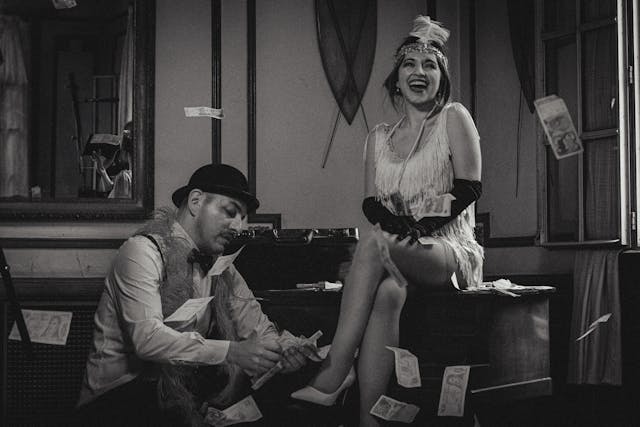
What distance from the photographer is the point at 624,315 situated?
334cm

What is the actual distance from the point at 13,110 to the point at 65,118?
245 millimetres

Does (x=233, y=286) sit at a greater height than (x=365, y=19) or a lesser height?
lesser

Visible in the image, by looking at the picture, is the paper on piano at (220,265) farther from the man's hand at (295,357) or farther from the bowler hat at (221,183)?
the man's hand at (295,357)

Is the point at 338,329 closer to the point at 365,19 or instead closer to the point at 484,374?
the point at 484,374

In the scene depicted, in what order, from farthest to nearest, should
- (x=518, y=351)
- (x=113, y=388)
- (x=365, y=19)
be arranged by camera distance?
(x=365, y=19) < (x=518, y=351) < (x=113, y=388)

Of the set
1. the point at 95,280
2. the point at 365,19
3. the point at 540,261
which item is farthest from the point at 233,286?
the point at 365,19

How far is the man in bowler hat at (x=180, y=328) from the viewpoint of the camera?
8.22 ft

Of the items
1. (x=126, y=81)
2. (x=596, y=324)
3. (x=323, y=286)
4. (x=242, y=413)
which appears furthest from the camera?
(x=126, y=81)

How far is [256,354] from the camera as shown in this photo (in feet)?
8.18

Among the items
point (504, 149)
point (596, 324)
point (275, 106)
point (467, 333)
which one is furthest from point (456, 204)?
point (275, 106)

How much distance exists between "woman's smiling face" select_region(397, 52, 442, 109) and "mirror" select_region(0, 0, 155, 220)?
1680 millimetres

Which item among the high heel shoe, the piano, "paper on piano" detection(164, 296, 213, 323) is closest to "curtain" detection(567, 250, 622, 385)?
the piano

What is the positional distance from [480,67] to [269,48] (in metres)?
1.16

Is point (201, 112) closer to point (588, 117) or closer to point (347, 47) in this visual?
point (347, 47)
